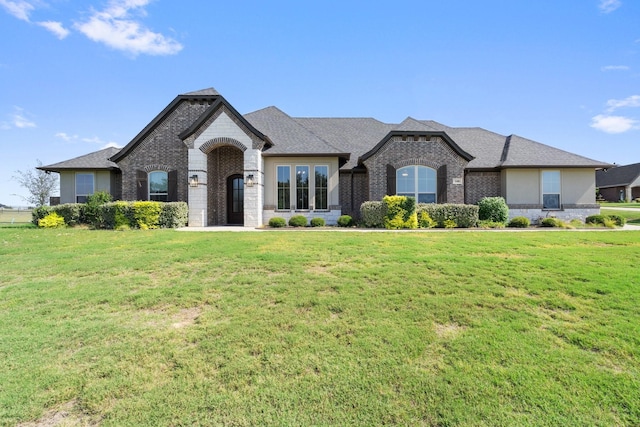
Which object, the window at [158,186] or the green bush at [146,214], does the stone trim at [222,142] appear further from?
the green bush at [146,214]

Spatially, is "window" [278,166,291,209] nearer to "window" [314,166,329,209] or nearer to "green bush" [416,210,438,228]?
"window" [314,166,329,209]

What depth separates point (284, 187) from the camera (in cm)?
1734

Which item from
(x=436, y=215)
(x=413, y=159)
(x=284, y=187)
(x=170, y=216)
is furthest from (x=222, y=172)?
(x=436, y=215)

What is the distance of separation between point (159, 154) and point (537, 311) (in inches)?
723

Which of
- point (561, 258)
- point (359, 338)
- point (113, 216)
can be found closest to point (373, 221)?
point (561, 258)

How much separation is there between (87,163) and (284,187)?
12.9m

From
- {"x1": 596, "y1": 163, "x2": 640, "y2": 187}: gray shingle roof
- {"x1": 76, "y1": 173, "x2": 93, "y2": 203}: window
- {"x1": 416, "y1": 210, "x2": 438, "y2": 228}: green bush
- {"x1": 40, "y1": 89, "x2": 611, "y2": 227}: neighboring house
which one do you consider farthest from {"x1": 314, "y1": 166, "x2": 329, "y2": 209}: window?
{"x1": 596, "y1": 163, "x2": 640, "y2": 187}: gray shingle roof

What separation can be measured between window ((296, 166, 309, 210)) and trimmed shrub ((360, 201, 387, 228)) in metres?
3.47

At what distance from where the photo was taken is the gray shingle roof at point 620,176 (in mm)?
45062

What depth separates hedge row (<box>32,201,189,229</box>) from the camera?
14.7m

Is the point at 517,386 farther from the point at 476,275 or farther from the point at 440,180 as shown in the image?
the point at 440,180

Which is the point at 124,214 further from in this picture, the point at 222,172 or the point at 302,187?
the point at 302,187

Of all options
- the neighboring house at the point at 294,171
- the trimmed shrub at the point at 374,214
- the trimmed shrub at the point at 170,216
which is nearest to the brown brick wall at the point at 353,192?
the neighboring house at the point at 294,171

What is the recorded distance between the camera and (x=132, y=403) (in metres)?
2.98
